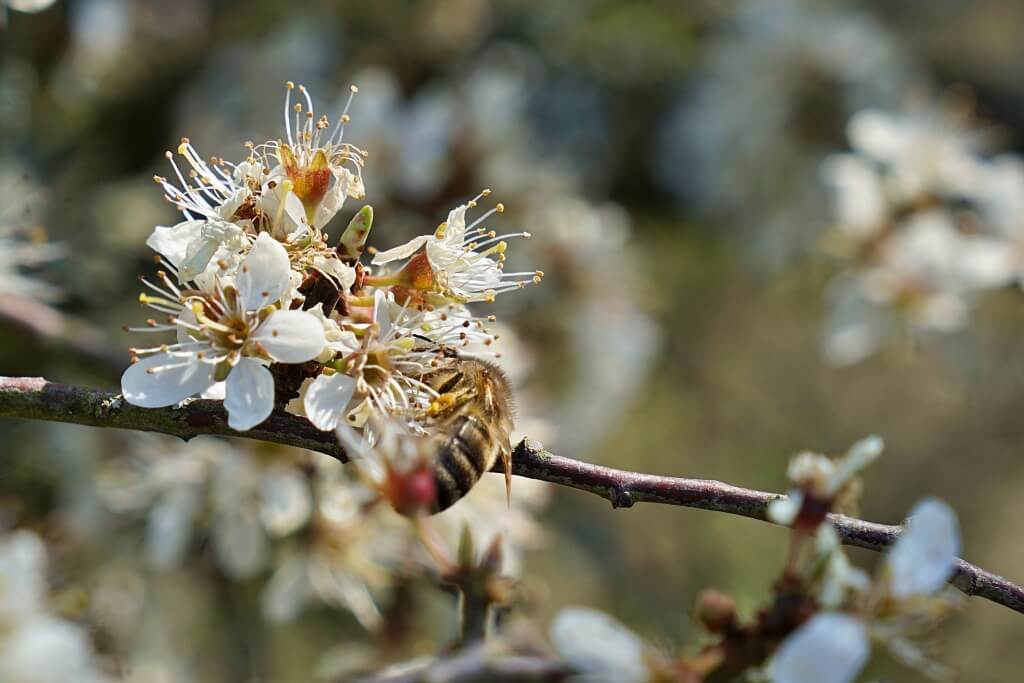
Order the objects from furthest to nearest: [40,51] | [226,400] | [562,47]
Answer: [562,47] < [40,51] < [226,400]

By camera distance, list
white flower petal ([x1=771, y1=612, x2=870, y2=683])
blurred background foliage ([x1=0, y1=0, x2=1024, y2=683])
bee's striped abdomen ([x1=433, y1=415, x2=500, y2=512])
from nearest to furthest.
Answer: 1. white flower petal ([x1=771, y1=612, x2=870, y2=683])
2. bee's striped abdomen ([x1=433, y1=415, x2=500, y2=512])
3. blurred background foliage ([x1=0, y1=0, x2=1024, y2=683])

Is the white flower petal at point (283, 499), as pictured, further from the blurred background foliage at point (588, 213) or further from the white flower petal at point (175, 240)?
the white flower petal at point (175, 240)

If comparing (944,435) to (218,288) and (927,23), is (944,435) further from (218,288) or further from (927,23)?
(218,288)

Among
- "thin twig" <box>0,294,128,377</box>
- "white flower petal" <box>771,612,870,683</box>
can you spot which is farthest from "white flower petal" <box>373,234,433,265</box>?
"thin twig" <box>0,294,128,377</box>

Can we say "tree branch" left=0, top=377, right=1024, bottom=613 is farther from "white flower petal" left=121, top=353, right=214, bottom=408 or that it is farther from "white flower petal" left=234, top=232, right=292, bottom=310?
"white flower petal" left=234, top=232, right=292, bottom=310

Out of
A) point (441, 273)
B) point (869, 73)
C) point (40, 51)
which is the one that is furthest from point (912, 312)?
point (40, 51)

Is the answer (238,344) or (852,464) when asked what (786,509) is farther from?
(238,344)
